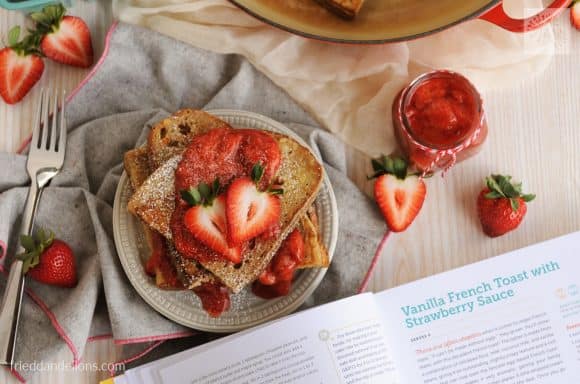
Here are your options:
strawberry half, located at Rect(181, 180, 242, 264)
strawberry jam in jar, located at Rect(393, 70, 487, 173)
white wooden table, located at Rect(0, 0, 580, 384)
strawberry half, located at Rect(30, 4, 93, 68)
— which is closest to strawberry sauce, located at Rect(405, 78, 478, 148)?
strawberry jam in jar, located at Rect(393, 70, 487, 173)

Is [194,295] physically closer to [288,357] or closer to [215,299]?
[215,299]

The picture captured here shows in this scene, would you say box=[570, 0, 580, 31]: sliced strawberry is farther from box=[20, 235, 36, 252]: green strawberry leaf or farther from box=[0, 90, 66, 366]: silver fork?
box=[20, 235, 36, 252]: green strawberry leaf

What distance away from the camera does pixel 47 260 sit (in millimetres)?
1219

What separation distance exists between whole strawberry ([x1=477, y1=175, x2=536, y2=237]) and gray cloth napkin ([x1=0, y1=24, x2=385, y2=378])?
195mm

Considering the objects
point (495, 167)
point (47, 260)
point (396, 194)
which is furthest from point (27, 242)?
point (495, 167)

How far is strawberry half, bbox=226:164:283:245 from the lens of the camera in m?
1.14

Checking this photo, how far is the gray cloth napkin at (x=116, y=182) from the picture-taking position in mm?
1233

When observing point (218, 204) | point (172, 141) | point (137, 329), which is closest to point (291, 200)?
point (218, 204)

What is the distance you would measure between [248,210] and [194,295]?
21 centimetres

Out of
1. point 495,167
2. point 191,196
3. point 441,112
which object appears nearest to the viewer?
point 191,196

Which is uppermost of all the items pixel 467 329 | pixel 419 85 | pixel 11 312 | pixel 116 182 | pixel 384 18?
pixel 384 18

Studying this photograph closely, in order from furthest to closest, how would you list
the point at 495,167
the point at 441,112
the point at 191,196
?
1. the point at 495,167
2. the point at 441,112
3. the point at 191,196

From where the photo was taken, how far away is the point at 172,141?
1.23m

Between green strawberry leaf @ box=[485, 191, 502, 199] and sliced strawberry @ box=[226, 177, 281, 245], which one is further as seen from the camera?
green strawberry leaf @ box=[485, 191, 502, 199]
